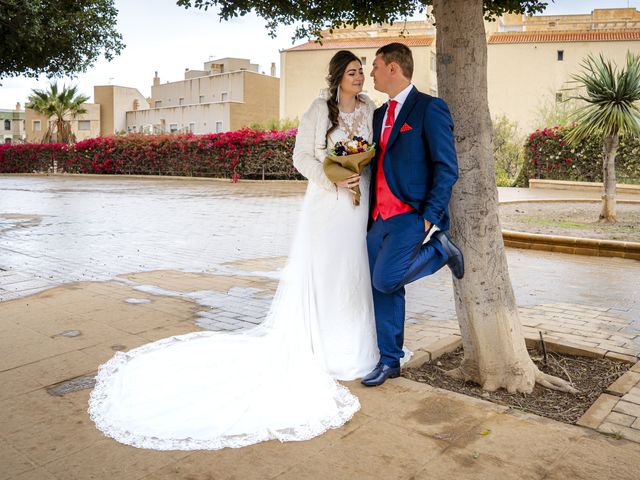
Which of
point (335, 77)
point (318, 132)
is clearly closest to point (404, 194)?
point (318, 132)

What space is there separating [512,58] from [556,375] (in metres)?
46.9

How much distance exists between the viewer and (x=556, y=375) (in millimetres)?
3979

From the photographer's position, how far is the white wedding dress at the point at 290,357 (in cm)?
317

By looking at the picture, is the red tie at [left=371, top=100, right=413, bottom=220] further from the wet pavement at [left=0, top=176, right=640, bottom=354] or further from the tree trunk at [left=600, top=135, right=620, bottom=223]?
the tree trunk at [left=600, top=135, right=620, bottom=223]

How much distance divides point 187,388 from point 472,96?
2368 millimetres

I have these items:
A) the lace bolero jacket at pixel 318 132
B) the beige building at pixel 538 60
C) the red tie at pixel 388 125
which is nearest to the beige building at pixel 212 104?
the beige building at pixel 538 60

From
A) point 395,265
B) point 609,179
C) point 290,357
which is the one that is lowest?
point 290,357

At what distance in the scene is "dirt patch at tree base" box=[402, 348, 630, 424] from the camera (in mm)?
3473

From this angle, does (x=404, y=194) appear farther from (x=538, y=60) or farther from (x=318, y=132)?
(x=538, y=60)

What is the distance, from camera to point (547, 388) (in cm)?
371

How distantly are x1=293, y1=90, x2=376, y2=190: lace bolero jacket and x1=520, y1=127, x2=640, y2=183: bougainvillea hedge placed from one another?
17781 mm

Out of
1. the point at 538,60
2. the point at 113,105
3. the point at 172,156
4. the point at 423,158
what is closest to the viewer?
the point at 423,158

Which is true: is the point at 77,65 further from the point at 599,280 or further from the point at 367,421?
the point at 367,421

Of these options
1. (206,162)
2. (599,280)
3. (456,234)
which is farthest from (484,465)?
(206,162)
